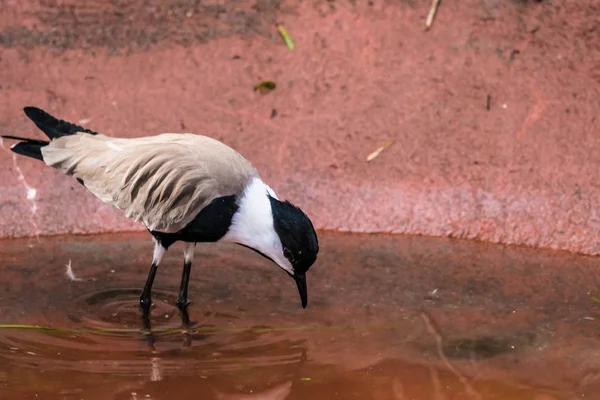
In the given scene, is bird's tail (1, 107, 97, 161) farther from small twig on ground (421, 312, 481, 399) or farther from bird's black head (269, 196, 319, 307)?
small twig on ground (421, 312, 481, 399)

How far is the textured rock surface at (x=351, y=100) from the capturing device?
603 cm

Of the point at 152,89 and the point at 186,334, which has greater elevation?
the point at 152,89

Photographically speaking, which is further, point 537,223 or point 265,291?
point 537,223

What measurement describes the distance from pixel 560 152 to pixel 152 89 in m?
2.83

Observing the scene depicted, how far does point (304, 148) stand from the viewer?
6.37 meters

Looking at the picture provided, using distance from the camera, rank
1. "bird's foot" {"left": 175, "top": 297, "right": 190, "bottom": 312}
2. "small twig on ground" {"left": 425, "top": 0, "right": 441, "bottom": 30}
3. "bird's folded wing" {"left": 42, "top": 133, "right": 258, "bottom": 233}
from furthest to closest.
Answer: "small twig on ground" {"left": 425, "top": 0, "right": 441, "bottom": 30} < "bird's foot" {"left": 175, "top": 297, "right": 190, "bottom": 312} < "bird's folded wing" {"left": 42, "top": 133, "right": 258, "bottom": 233}

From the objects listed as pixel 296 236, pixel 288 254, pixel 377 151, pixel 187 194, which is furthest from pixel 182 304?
pixel 377 151

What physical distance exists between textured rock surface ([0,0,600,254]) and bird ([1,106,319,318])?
87 cm

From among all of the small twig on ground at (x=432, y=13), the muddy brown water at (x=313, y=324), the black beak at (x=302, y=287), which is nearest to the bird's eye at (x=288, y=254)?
the black beak at (x=302, y=287)

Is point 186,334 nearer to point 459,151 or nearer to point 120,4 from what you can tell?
point 459,151

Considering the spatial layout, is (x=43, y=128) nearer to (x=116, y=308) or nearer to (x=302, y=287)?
(x=116, y=308)

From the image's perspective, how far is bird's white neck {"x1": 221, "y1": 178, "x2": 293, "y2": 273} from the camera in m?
4.78

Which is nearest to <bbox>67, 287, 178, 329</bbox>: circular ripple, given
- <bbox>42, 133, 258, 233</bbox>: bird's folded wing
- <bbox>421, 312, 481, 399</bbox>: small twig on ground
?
<bbox>42, 133, 258, 233</bbox>: bird's folded wing

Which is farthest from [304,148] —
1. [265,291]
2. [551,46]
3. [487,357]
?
[487,357]
